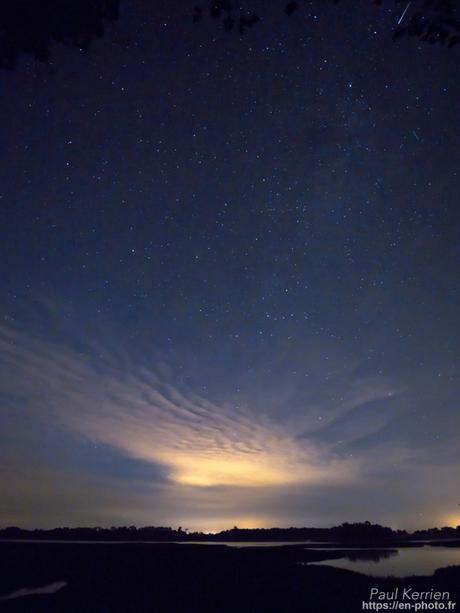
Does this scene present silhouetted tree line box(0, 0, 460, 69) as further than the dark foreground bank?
No

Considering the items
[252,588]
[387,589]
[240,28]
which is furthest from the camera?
[252,588]

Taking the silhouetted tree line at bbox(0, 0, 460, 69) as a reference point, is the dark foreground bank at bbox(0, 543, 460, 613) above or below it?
below

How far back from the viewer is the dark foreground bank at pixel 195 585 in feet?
51.8

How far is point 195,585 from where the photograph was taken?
66.2 ft

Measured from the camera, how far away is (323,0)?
8.10 metres

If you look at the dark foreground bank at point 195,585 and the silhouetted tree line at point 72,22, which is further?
the dark foreground bank at point 195,585

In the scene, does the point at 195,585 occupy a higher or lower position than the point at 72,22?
lower

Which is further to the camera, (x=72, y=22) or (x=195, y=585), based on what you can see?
(x=195, y=585)

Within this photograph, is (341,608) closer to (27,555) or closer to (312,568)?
(312,568)

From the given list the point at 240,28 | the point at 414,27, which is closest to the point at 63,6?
the point at 240,28

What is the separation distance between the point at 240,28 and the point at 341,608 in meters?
17.6

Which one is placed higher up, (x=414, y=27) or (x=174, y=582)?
(x=414, y=27)

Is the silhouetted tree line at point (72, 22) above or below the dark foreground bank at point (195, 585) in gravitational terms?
above

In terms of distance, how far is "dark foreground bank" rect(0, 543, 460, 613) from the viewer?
621 inches
